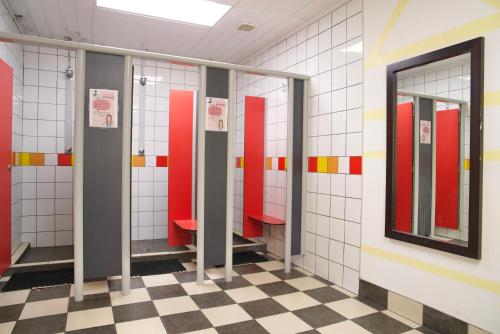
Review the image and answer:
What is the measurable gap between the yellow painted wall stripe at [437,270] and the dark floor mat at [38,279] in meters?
2.67

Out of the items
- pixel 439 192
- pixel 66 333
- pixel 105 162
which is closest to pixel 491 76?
pixel 439 192

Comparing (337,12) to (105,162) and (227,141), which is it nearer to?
(227,141)

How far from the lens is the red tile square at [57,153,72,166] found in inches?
171

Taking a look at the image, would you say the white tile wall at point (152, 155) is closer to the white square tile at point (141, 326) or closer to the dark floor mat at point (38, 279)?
the dark floor mat at point (38, 279)

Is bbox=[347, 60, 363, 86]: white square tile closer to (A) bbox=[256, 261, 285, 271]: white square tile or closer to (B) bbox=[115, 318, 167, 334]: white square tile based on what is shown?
(A) bbox=[256, 261, 285, 271]: white square tile

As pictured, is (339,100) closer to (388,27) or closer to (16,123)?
(388,27)

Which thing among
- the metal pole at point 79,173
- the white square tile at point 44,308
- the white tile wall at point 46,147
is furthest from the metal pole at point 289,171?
the white tile wall at point 46,147

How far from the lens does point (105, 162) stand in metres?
2.77

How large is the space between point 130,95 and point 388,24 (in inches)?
83.8

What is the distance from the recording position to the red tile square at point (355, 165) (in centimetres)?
296

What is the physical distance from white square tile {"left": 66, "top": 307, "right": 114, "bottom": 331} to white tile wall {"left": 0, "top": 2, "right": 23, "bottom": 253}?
1755 millimetres

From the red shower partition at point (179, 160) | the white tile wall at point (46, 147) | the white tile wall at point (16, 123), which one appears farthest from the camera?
the white tile wall at point (46, 147)

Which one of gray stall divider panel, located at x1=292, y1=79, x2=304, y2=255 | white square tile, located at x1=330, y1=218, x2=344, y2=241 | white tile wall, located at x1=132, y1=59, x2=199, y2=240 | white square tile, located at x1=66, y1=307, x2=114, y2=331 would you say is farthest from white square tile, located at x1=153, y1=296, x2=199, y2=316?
white tile wall, located at x1=132, y1=59, x2=199, y2=240

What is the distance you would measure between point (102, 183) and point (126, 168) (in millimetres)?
218
